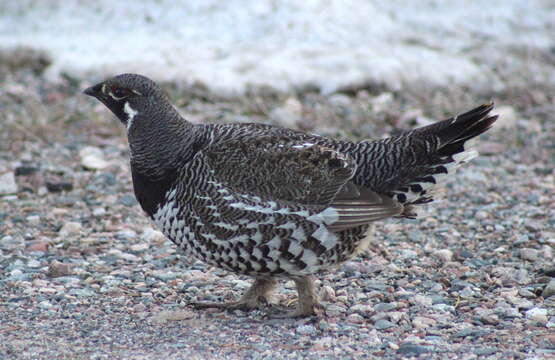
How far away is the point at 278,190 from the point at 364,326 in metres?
1.13

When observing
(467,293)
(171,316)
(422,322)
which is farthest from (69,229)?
(467,293)

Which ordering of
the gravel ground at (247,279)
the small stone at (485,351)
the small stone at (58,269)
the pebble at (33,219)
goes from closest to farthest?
1. the small stone at (485,351)
2. the gravel ground at (247,279)
3. the small stone at (58,269)
4. the pebble at (33,219)

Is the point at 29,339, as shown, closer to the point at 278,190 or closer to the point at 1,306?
the point at 1,306

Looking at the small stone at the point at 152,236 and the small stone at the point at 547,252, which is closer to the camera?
the small stone at the point at 547,252

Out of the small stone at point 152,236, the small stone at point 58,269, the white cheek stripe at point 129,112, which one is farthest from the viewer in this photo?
the small stone at point 152,236

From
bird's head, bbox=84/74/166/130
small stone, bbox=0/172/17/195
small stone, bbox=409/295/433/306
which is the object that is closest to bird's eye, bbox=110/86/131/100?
bird's head, bbox=84/74/166/130

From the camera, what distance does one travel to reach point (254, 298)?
627 centimetres

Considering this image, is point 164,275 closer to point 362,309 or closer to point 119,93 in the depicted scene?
point 119,93

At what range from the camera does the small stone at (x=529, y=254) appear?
7055 mm

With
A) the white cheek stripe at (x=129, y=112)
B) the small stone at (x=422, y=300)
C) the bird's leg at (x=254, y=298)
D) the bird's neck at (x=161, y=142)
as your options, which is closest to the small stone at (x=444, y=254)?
the small stone at (x=422, y=300)

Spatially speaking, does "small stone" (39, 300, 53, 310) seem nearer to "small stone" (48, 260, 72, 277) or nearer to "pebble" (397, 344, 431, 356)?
"small stone" (48, 260, 72, 277)

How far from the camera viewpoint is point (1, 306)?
19.7 feet

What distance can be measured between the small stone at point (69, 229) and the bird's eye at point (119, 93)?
6.42ft

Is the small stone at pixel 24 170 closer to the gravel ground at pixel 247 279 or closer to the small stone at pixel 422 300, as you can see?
the gravel ground at pixel 247 279
